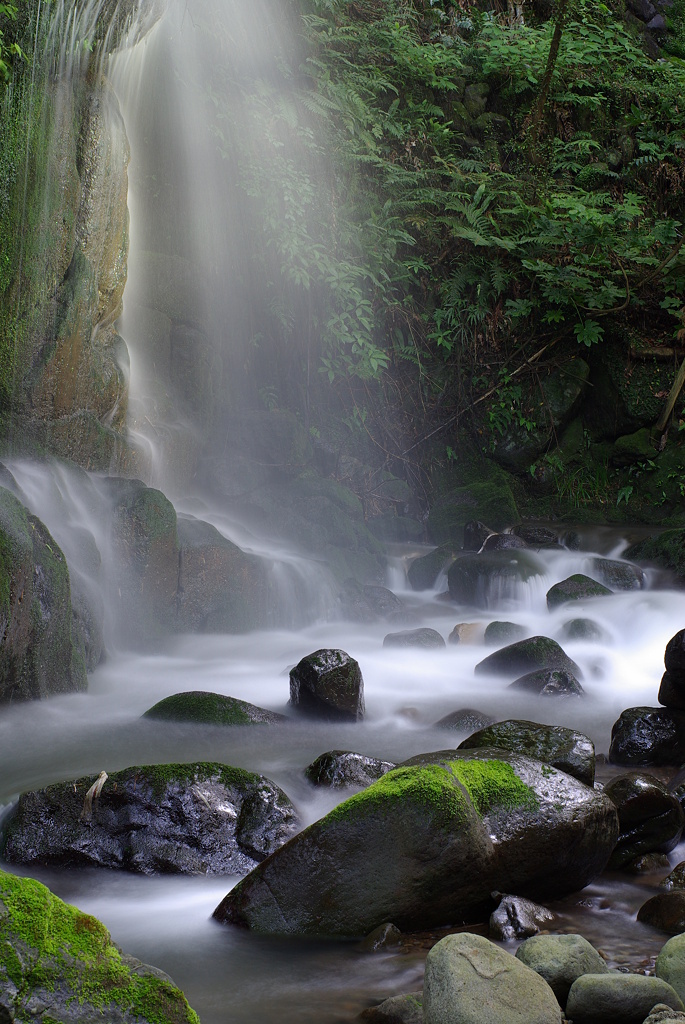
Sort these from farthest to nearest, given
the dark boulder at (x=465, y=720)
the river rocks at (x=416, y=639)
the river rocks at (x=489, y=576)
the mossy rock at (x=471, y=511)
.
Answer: the mossy rock at (x=471, y=511)
the river rocks at (x=489, y=576)
the river rocks at (x=416, y=639)
the dark boulder at (x=465, y=720)

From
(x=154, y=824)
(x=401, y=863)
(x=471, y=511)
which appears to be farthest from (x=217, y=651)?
(x=471, y=511)

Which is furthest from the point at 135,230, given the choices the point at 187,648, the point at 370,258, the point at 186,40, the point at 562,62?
the point at 562,62

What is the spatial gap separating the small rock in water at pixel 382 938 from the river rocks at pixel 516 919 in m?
0.34

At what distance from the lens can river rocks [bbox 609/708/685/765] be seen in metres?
4.68

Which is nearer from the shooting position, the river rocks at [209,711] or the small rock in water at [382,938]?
the small rock in water at [382,938]

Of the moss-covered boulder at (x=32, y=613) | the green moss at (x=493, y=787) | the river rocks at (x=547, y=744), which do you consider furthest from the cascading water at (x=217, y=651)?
the river rocks at (x=547, y=744)

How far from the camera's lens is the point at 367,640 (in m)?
7.82

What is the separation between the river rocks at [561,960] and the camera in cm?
243

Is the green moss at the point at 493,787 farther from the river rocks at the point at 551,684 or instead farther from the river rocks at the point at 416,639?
the river rocks at the point at 416,639

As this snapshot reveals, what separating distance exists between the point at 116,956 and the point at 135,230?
31.8 ft

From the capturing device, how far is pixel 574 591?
855cm

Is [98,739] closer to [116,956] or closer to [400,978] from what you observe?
[400,978]

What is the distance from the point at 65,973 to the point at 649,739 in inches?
150

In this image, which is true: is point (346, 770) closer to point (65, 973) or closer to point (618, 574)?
point (65, 973)
